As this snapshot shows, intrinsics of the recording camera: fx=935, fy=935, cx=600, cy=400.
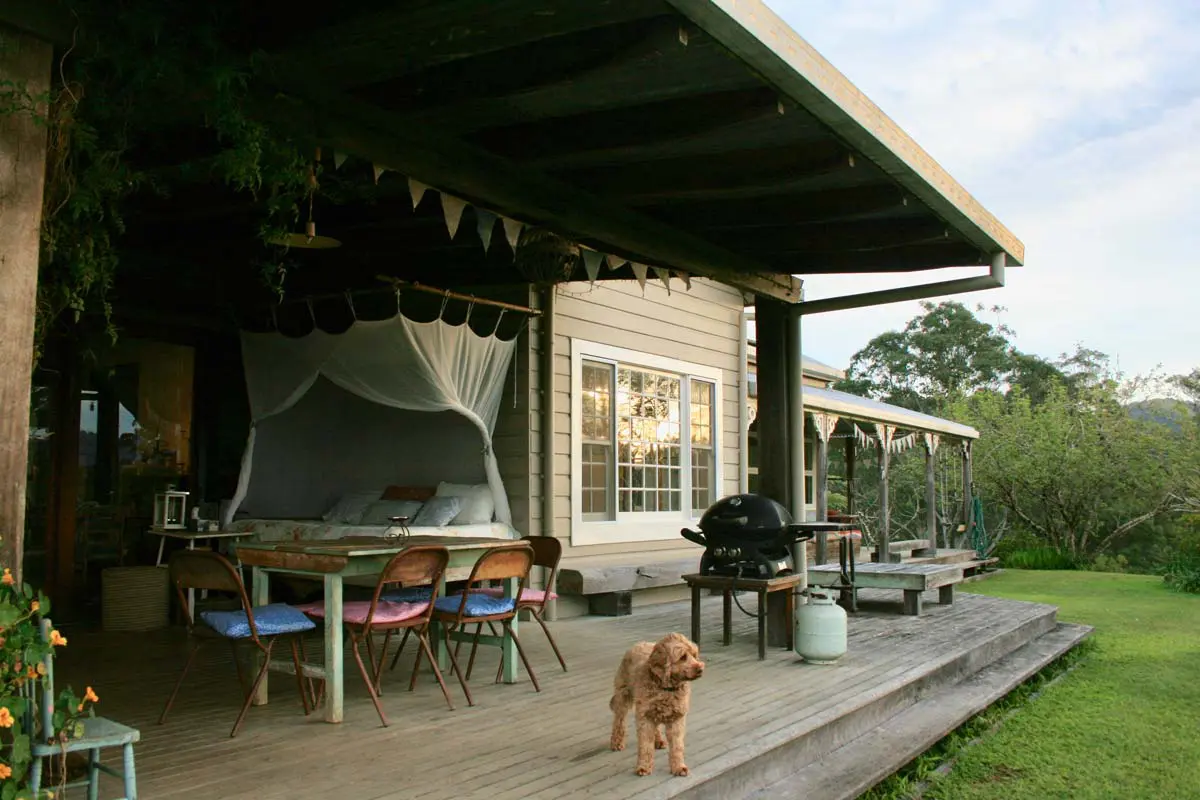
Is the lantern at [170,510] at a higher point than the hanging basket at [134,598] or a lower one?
higher

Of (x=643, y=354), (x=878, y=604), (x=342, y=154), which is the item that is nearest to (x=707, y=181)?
(x=342, y=154)

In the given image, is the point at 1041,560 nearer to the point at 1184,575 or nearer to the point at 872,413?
the point at 1184,575

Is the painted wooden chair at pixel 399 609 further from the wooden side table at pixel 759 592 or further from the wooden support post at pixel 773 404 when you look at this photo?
the wooden support post at pixel 773 404

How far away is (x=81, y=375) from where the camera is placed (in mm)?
7316

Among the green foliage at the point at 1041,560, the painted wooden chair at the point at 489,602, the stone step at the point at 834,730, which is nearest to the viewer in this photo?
the stone step at the point at 834,730

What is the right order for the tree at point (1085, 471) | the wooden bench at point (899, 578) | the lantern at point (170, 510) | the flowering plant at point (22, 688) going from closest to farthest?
the flowering plant at point (22, 688) < the lantern at point (170, 510) < the wooden bench at point (899, 578) < the tree at point (1085, 471)

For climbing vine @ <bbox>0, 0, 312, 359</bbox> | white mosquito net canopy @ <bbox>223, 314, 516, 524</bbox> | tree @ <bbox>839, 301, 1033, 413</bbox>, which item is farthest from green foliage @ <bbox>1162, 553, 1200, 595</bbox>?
tree @ <bbox>839, 301, 1033, 413</bbox>

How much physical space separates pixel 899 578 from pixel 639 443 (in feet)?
8.61

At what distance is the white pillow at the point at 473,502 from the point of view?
7.06 meters

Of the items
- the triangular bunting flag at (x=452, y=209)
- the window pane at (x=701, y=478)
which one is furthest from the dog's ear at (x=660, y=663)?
the window pane at (x=701, y=478)

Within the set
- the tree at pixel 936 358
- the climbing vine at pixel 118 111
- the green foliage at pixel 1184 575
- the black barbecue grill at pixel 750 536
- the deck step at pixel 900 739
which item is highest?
the tree at pixel 936 358

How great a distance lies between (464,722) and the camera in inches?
167

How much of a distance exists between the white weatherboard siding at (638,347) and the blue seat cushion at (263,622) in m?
3.25

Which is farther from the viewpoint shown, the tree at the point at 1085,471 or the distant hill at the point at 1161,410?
the distant hill at the point at 1161,410
